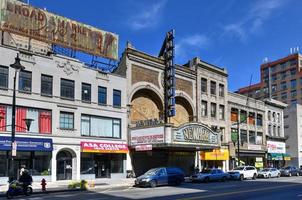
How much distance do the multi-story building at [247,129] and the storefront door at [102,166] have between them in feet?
73.4

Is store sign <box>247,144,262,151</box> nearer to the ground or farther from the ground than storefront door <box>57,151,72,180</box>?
farther from the ground

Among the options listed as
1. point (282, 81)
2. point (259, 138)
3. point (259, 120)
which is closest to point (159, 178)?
point (259, 138)

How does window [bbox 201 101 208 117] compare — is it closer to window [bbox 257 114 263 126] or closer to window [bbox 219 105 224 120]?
window [bbox 219 105 224 120]

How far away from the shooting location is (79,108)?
137 ft

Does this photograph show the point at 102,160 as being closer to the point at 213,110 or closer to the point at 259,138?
the point at 213,110

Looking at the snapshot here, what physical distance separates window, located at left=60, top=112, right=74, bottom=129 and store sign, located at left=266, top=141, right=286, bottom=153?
41055 mm

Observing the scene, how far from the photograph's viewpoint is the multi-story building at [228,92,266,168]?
208 feet

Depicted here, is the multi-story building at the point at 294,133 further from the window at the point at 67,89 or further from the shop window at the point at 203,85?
the window at the point at 67,89

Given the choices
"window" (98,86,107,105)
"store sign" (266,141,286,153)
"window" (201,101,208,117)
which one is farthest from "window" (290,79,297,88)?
"window" (98,86,107,105)

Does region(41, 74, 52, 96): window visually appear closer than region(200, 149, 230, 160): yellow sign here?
Yes

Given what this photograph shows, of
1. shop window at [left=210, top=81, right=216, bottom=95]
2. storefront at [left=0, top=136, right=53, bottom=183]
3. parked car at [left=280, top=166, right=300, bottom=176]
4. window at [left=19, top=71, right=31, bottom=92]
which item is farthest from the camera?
shop window at [left=210, top=81, right=216, bottom=95]

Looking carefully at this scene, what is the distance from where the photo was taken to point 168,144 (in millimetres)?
43156

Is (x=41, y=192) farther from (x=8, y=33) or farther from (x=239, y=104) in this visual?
(x=239, y=104)

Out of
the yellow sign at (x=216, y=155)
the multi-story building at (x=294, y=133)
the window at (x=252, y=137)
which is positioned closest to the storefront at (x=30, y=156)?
the yellow sign at (x=216, y=155)
